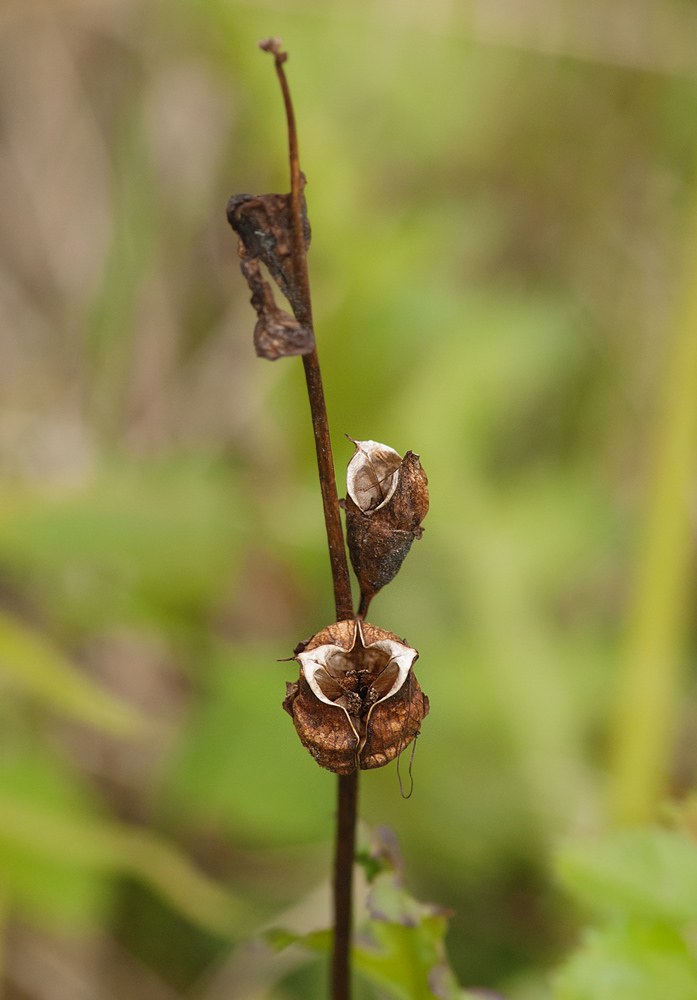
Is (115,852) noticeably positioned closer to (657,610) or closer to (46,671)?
(46,671)

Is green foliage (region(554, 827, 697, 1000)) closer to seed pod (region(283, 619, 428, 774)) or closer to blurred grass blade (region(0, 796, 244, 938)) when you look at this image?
seed pod (region(283, 619, 428, 774))

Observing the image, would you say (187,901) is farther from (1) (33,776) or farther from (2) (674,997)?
(2) (674,997)

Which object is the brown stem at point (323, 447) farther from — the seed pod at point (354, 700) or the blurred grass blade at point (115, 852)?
the blurred grass blade at point (115, 852)

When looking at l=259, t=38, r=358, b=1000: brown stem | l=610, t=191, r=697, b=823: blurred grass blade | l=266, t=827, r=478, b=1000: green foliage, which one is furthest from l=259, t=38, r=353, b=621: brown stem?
l=610, t=191, r=697, b=823: blurred grass blade

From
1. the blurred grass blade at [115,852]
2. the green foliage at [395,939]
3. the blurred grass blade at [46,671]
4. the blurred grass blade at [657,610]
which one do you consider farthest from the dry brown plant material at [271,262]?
the blurred grass blade at [657,610]

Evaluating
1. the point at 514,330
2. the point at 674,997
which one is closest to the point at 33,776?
the point at 674,997
